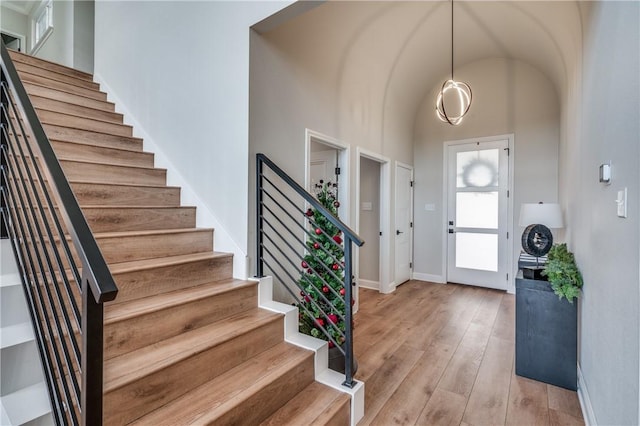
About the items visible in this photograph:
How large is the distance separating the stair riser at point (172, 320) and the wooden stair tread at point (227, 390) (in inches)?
13.3

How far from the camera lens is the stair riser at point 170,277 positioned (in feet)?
6.01

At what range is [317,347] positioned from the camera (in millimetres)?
2002

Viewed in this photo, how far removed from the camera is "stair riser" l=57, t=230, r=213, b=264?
6.61 feet

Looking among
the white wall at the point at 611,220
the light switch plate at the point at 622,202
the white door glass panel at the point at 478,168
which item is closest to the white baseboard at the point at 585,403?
the white wall at the point at 611,220

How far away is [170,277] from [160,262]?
123 millimetres

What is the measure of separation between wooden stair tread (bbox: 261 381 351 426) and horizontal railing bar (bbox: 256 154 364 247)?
856 millimetres

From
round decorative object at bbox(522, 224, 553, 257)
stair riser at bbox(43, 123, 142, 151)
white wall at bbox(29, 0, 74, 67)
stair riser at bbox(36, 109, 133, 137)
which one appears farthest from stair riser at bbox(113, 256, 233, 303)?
white wall at bbox(29, 0, 74, 67)

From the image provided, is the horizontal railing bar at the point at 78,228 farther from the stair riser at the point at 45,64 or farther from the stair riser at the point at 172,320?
the stair riser at the point at 45,64

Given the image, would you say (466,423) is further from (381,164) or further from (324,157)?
(381,164)

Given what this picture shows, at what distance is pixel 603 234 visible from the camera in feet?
5.37

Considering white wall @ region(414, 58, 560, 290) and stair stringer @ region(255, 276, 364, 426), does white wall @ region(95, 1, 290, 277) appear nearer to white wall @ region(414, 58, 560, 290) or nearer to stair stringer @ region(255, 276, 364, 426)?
stair stringer @ region(255, 276, 364, 426)

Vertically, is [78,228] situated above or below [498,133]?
below

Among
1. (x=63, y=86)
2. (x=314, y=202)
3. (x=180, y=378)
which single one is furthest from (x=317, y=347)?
(x=63, y=86)

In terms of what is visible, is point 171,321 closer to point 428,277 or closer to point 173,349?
point 173,349
